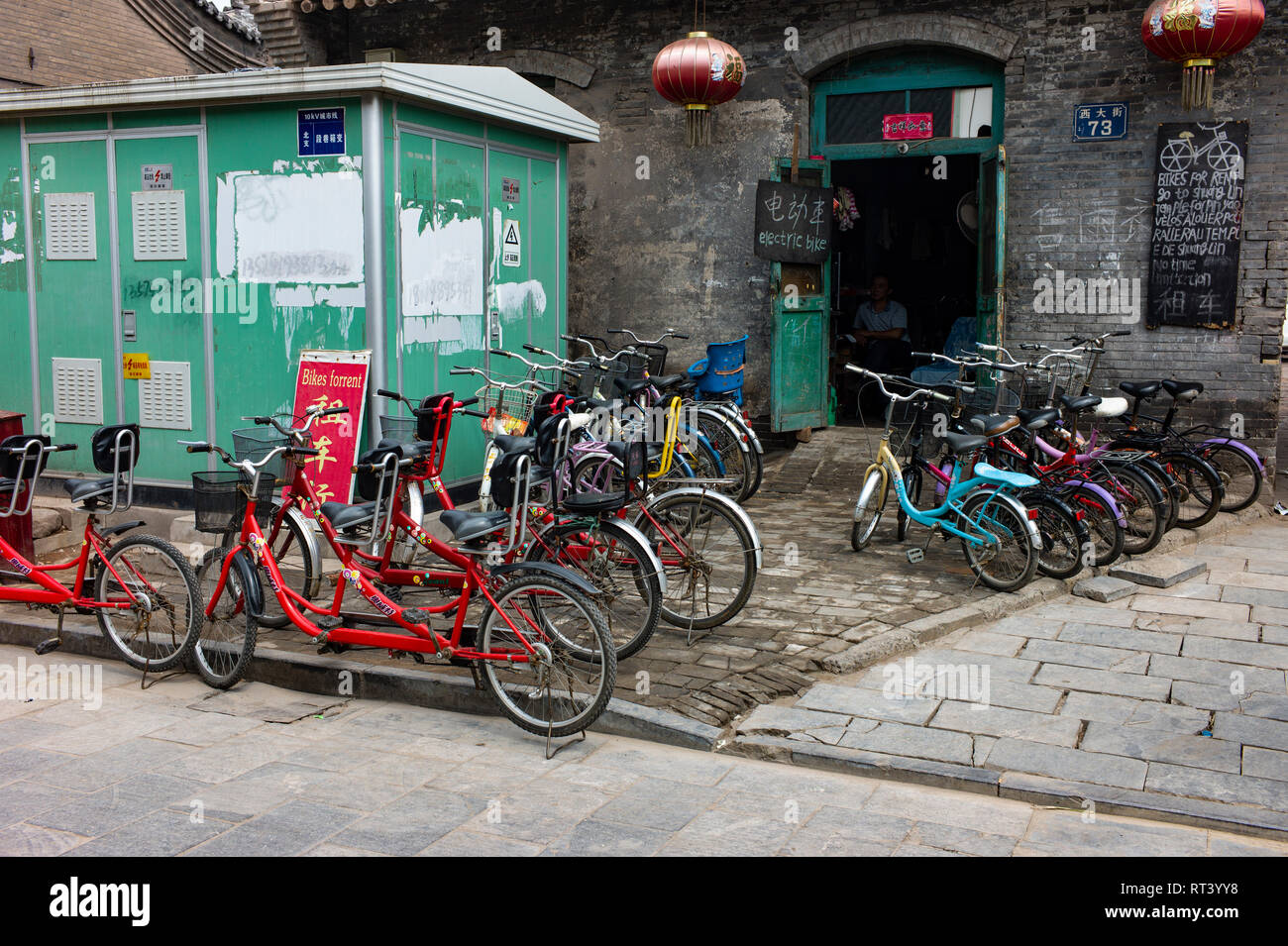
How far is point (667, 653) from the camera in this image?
20.2ft

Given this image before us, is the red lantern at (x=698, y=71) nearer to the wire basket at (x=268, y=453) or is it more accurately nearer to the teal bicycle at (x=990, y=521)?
the teal bicycle at (x=990, y=521)

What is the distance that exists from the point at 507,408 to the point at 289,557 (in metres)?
2.20

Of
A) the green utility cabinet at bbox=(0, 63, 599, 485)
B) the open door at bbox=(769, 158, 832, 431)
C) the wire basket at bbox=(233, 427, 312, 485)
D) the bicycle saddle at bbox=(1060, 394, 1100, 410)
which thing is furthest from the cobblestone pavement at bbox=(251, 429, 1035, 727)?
the green utility cabinet at bbox=(0, 63, 599, 485)

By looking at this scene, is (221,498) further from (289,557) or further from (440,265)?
(440,265)

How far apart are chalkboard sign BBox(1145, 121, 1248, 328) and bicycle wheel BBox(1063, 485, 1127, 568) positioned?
140 inches

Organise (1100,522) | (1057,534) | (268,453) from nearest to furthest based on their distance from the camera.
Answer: (268,453) < (1057,534) < (1100,522)

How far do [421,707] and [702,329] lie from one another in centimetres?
728

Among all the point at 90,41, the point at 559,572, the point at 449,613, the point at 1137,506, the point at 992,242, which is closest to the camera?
the point at 559,572

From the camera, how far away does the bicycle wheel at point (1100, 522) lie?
7742 millimetres

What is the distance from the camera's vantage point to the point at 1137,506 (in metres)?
8.39

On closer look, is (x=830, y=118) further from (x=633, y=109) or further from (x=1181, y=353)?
(x=1181, y=353)

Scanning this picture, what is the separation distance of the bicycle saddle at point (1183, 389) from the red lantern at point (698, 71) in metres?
4.93

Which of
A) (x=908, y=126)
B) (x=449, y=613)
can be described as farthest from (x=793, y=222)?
(x=449, y=613)

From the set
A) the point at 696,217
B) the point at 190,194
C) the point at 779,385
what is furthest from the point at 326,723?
the point at 696,217
